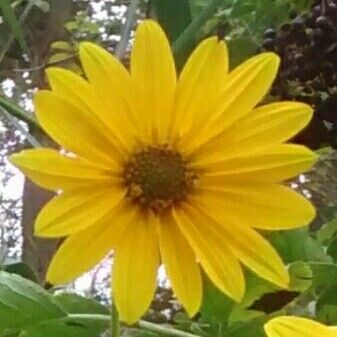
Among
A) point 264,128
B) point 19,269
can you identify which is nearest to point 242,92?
point 264,128

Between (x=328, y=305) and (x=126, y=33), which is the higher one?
(x=126, y=33)

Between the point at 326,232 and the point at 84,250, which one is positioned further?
the point at 326,232

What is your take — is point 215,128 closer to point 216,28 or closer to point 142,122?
point 142,122

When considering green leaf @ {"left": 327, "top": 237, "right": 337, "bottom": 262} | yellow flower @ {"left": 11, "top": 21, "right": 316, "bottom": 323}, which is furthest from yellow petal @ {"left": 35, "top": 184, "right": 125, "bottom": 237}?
green leaf @ {"left": 327, "top": 237, "right": 337, "bottom": 262}

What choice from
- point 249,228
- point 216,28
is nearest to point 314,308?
point 249,228

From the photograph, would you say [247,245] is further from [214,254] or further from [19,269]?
[19,269]

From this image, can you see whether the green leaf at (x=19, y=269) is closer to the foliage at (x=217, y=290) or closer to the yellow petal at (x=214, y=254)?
the foliage at (x=217, y=290)
